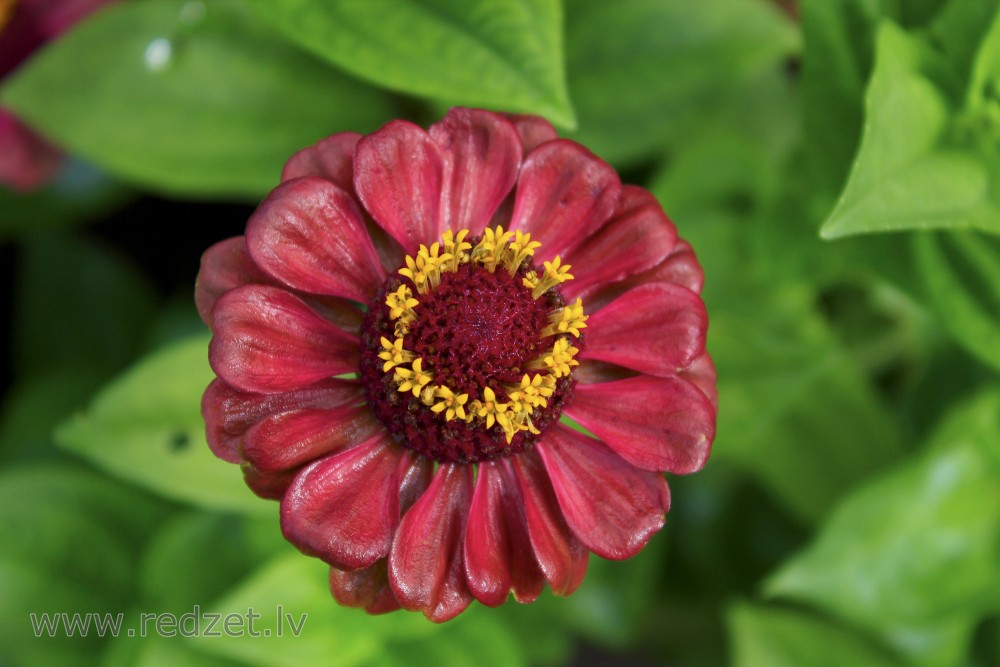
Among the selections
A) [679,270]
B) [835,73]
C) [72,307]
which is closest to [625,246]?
[679,270]

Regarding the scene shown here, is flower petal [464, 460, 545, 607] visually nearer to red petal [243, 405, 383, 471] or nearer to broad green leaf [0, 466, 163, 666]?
red petal [243, 405, 383, 471]

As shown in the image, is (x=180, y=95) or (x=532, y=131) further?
(x=180, y=95)

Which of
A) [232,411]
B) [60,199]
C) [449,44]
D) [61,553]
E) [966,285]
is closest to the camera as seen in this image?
[232,411]

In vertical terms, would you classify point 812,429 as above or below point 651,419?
below

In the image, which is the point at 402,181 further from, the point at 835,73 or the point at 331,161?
the point at 835,73

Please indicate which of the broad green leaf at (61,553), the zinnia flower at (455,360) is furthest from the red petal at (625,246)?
the broad green leaf at (61,553)

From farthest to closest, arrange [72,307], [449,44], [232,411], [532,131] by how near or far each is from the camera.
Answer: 1. [72,307]
2. [449,44]
3. [532,131]
4. [232,411]
